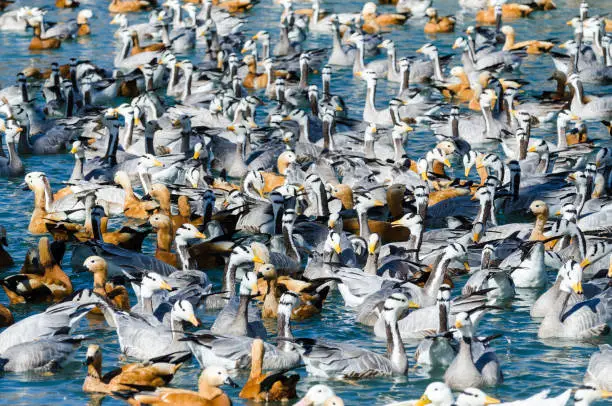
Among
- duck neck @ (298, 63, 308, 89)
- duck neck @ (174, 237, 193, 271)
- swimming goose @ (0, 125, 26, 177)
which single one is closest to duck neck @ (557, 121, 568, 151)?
duck neck @ (298, 63, 308, 89)

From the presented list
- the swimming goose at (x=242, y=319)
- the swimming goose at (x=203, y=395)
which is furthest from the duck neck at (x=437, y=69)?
→ the swimming goose at (x=203, y=395)

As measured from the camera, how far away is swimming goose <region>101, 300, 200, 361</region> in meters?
12.9

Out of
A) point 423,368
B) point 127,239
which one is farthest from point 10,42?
point 423,368

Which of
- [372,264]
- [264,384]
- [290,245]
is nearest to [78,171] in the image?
[290,245]

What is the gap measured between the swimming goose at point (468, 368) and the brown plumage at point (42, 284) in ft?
17.0

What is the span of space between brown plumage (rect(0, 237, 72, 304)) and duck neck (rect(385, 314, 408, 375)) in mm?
4354

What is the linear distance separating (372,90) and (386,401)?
1276cm

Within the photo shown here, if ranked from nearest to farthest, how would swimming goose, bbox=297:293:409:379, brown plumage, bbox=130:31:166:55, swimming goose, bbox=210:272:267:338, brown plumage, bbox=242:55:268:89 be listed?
swimming goose, bbox=297:293:409:379 → swimming goose, bbox=210:272:267:338 → brown plumage, bbox=242:55:268:89 → brown plumage, bbox=130:31:166:55

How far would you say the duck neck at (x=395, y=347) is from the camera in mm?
12625

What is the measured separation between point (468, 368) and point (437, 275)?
2636mm

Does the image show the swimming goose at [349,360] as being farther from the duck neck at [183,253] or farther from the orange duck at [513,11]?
the orange duck at [513,11]

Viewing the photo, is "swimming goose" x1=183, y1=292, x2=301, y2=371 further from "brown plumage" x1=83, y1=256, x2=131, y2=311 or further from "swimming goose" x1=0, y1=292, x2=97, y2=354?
"brown plumage" x1=83, y1=256, x2=131, y2=311

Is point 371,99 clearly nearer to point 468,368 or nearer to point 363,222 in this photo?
point 363,222

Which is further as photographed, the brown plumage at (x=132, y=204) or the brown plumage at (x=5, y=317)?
the brown plumage at (x=132, y=204)
